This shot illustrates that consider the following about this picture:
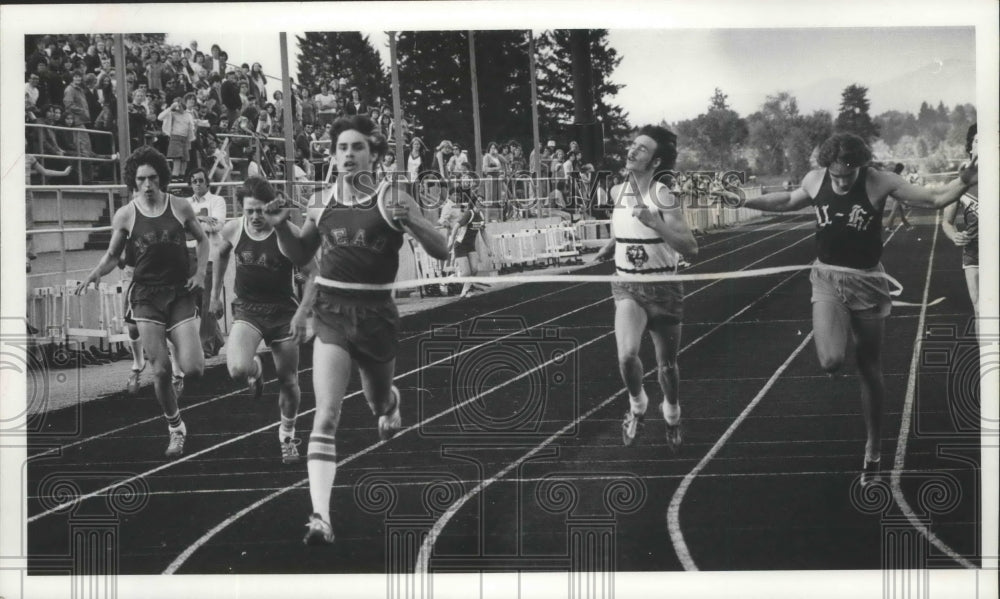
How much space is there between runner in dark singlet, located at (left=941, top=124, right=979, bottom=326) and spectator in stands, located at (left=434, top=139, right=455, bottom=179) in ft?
9.79

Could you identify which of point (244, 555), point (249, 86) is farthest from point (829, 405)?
point (249, 86)

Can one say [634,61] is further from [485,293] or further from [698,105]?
[485,293]

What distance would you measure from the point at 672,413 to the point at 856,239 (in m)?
1.46

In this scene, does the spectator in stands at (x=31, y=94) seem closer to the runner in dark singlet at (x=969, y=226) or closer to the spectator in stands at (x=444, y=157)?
the spectator in stands at (x=444, y=157)

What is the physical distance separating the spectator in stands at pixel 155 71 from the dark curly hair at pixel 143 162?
→ 38 cm

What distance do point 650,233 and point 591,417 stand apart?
1159 millimetres

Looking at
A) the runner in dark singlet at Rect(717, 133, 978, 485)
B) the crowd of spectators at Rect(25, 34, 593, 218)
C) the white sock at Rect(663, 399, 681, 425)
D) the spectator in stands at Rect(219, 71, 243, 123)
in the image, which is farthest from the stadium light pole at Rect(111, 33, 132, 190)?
the runner in dark singlet at Rect(717, 133, 978, 485)

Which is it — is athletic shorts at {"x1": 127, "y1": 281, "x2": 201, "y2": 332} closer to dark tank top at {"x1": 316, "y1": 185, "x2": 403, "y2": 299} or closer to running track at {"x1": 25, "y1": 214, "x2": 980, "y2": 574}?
running track at {"x1": 25, "y1": 214, "x2": 980, "y2": 574}

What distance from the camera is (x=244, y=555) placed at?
274 inches

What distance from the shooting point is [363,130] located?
706 centimetres

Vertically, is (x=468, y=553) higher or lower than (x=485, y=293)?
lower

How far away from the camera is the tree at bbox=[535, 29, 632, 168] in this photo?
7.36 metres

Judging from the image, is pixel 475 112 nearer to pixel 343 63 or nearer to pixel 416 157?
pixel 416 157

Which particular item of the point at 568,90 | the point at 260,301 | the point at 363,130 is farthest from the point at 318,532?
the point at 568,90
